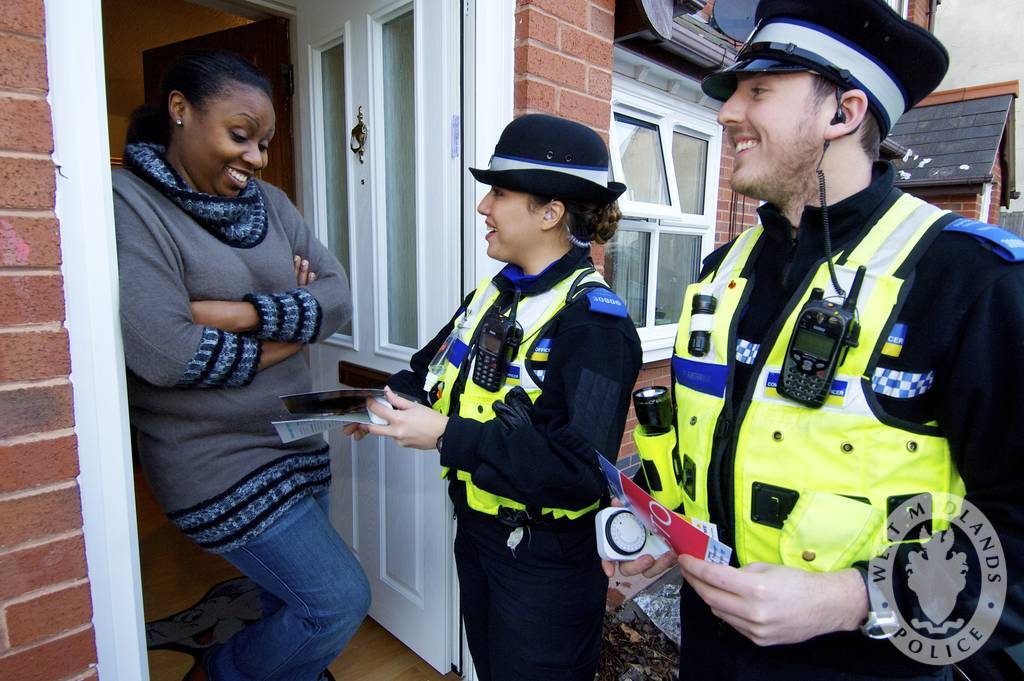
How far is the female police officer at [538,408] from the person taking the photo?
1375 mm

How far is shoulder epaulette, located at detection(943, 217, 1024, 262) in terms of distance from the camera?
894 millimetres

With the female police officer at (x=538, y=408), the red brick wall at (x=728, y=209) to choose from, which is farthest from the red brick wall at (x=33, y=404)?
the red brick wall at (x=728, y=209)

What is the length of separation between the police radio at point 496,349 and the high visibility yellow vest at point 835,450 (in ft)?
1.73

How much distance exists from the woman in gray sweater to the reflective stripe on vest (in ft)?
3.69

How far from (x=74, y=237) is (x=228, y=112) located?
0.53 metres

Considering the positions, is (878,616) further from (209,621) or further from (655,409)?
(209,621)

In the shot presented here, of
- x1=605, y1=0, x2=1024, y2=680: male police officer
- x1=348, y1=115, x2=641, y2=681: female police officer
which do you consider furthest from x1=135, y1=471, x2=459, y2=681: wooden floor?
x1=605, y1=0, x2=1024, y2=680: male police officer

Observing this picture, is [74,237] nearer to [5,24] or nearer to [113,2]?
[5,24]

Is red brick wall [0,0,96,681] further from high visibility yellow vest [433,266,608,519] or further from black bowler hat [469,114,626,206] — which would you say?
black bowler hat [469,114,626,206]

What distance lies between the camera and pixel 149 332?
130cm

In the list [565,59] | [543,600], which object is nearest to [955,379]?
[543,600]

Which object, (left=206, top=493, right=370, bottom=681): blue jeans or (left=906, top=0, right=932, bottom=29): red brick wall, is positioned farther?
(left=906, top=0, right=932, bottom=29): red brick wall

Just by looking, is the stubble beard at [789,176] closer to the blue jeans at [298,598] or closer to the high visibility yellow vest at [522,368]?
the high visibility yellow vest at [522,368]

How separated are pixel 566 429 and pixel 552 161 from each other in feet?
2.28
